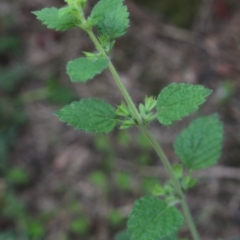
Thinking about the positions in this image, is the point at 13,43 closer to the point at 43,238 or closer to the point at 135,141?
the point at 135,141

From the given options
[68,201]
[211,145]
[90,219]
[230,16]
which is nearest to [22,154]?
[68,201]

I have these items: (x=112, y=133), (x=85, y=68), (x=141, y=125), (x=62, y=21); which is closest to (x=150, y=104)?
(x=141, y=125)

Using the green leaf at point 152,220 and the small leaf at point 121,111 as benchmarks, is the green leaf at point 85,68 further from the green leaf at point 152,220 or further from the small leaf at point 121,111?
the green leaf at point 152,220

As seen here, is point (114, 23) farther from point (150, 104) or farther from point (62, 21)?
point (150, 104)

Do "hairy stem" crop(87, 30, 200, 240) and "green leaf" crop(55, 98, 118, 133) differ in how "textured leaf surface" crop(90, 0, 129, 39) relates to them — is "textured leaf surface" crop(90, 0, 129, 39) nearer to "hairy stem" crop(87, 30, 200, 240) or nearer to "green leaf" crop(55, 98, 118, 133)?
"hairy stem" crop(87, 30, 200, 240)

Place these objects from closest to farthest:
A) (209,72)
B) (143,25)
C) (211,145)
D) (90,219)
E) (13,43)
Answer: (211,145) < (90,219) < (209,72) < (143,25) < (13,43)

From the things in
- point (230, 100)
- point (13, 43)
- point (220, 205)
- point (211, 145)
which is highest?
point (13, 43)

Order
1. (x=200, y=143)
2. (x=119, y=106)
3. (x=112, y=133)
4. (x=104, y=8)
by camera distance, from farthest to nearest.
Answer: (x=112, y=133) < (x=200, y=143) < (x=119, y=106) < (x=104, y=8)
